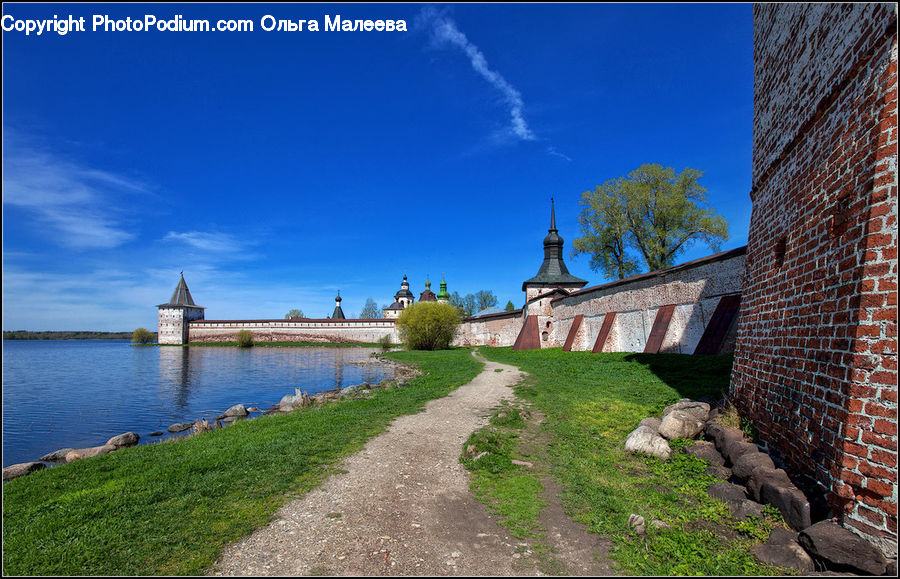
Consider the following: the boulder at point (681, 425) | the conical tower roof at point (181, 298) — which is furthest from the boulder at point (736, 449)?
the conical tower roof at point (181, 298)

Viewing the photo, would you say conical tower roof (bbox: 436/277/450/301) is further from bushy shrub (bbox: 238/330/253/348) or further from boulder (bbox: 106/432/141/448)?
boulder (bbox: 106/432/141/448)

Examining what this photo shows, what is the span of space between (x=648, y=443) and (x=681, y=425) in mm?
474

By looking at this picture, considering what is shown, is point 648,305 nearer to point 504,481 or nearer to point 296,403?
point 296,403

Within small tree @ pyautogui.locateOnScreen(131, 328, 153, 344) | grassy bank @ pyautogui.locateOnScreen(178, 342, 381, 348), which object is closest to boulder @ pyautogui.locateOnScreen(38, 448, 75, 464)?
Result: grassy bank @ pyautogui.locateOnScreen(178, 342, 381, 348)

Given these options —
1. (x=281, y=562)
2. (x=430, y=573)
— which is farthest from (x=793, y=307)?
(x=281, y=562)

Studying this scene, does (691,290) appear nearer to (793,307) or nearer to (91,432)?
(793,307)

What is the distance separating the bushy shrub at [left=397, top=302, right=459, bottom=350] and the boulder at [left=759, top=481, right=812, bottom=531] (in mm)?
33753

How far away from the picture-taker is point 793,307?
414 centimetres

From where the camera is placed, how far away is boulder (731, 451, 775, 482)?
3670 millimetres

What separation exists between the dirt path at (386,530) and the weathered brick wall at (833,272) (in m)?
2.07

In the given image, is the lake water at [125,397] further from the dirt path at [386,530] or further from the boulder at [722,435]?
the boulder at [722,435]

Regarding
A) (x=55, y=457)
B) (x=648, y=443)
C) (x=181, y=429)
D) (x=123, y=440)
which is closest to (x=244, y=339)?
(x=181, y=429)

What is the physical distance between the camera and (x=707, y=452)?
4582 mm

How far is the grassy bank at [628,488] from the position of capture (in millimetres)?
3027
